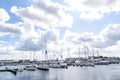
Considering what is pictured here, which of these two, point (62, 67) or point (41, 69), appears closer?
point (41, 69)

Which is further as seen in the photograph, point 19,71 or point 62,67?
point 62,67

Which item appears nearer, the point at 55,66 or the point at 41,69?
the point at 41,69

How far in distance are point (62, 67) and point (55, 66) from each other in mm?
5672

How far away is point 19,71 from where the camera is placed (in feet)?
467

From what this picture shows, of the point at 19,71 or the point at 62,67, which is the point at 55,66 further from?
the point at 19,71

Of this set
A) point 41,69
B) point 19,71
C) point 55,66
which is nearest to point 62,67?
point 55,66

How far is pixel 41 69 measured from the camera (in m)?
149

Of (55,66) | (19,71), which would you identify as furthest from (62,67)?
(19,71)

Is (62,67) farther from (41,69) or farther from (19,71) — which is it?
(19,71)

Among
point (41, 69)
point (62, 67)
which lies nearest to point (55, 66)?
point (62, 67)

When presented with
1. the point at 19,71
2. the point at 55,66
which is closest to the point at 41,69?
the point at 19,71

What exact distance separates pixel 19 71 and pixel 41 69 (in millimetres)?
14418

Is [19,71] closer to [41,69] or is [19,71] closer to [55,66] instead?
[41,69]

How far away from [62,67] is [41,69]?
3896cm
